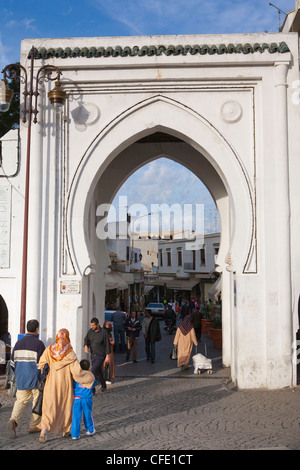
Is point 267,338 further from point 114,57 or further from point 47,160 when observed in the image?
point 114,57

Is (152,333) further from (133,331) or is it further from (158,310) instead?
(158,310)

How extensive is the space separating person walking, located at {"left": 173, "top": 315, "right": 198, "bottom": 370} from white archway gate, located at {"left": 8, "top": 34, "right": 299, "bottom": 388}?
1.72 meters

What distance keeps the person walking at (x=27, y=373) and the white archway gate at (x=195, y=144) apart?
8.10 feet

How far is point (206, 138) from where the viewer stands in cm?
870

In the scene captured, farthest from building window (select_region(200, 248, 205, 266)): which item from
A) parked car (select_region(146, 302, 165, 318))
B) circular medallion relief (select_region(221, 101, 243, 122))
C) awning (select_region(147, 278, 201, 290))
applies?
circular medallion relief (select_region(221, 101, 243, 122))

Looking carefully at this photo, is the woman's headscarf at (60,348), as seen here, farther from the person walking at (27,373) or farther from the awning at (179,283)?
the awning at (179,283)

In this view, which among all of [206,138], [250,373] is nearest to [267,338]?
[250,373]

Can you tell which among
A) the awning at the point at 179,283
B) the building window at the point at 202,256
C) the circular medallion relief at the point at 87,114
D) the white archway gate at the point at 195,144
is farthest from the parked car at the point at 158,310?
the circular medallion relief at the point at 87,114

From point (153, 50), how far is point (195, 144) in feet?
5.83

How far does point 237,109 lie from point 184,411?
509 cm

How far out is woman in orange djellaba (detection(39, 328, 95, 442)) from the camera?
5.58 metres

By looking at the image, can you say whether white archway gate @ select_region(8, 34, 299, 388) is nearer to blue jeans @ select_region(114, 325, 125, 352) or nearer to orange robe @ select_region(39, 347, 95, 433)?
orange robe @ select_region(39, 347, 95, 433)

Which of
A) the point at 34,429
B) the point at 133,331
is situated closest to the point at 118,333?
the point at 133,331

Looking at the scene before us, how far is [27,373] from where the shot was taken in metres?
5.76
